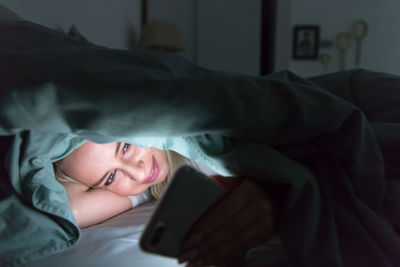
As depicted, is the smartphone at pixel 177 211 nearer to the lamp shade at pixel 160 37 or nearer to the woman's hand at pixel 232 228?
the woman's hand at pixel 232 228

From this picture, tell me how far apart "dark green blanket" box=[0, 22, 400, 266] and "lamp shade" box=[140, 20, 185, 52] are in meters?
1.87

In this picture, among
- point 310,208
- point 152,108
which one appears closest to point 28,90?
point 152,108

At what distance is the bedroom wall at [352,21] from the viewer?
229cm

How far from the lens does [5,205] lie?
0.62 metres

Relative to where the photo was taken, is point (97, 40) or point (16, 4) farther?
point (97, 40)

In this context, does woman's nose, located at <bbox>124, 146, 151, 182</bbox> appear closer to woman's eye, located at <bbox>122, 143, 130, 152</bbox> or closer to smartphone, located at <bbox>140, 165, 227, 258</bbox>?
woman's eye, located at <bbox>122, 143, 130, 152</bbox>

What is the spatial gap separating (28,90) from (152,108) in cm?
17

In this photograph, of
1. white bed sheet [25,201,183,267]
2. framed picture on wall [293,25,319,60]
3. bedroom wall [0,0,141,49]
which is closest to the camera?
white bed sheet [25,201,183,267]

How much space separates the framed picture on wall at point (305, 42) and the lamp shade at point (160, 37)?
3.09ft

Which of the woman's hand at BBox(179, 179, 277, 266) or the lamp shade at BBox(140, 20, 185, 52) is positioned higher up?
the lamp shade at BBox(140, 20, 185, 52)

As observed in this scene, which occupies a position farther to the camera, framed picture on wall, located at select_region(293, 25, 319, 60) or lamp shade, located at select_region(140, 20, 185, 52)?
framed picture on wall, located at select_region(293, 25, 319, 60)

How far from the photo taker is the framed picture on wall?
246cm

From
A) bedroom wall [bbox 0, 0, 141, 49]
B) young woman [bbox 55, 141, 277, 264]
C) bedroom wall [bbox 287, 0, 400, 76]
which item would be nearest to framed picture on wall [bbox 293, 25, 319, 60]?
bedroom wall [bbox 287, 0, 400, 76]

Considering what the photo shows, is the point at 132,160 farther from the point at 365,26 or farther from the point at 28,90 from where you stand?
the point at 365,26
